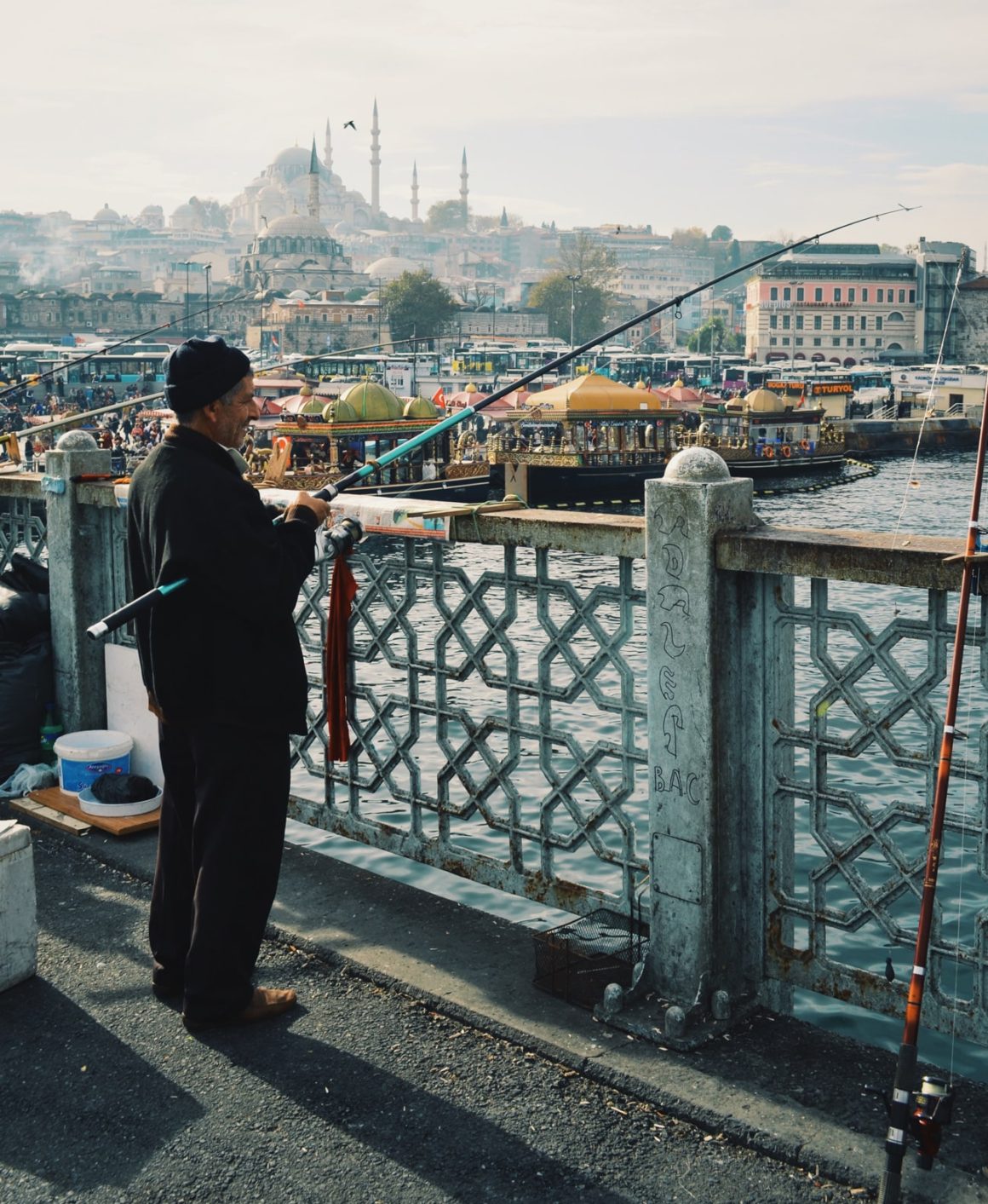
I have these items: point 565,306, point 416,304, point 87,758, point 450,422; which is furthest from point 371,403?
point 565,306

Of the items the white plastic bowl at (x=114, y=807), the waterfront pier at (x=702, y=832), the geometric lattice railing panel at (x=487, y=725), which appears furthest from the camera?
the white plastic bowl at (x=114, y=807)

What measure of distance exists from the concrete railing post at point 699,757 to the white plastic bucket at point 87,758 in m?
2.42

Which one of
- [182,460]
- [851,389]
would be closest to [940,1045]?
[182,460]

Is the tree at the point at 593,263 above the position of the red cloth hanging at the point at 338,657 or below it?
above

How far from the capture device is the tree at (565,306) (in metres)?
151

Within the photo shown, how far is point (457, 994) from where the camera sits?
352 centimetres

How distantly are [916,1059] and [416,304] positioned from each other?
130 metres

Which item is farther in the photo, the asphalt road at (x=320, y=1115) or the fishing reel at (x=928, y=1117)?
the asphalt road at (x=320, y=1115)

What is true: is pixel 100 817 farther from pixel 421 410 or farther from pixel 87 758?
pixel 421 410

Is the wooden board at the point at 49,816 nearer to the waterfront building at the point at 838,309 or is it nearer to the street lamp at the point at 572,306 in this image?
the street lamp at the point at 572,306

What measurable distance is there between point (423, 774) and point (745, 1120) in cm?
883

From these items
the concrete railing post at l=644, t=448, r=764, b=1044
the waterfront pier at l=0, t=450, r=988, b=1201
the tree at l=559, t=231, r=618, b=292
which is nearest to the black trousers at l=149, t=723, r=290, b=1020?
the waterfront pier at l=0, t=450, r=988, b=1201

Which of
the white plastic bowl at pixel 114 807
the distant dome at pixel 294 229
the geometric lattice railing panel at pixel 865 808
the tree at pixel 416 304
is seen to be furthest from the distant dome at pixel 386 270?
the geometric lattice railing panel at pixel 865 808

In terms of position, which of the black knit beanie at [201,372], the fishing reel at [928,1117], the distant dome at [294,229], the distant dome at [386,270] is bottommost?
the fishing reel at [928,1117]
